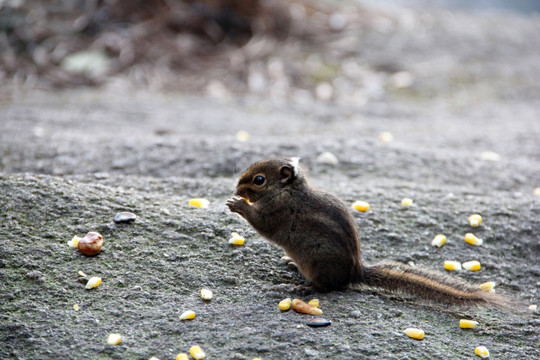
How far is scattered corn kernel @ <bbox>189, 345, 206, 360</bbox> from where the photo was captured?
242 centimetres

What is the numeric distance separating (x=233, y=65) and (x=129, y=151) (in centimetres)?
434

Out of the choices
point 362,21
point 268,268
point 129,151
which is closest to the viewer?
point 268,268

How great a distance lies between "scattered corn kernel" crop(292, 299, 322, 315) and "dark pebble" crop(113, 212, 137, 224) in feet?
3.72

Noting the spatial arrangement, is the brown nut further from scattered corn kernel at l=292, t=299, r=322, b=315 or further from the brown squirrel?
scattered corn kernel at l=292, t=299, r=322, b=315

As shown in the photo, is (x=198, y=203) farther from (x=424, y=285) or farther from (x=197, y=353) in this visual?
(x=424, y=285)

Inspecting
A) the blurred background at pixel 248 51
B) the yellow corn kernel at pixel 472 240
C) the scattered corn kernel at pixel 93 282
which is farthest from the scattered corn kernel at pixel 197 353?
the blurred background at pixel 248 51

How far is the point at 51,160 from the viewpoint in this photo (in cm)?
474

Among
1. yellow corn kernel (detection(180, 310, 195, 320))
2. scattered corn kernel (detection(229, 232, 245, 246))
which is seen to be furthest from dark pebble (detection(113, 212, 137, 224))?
yellow corn kernel (detection(180, 310, 195, 320))

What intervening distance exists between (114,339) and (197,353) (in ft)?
1.23

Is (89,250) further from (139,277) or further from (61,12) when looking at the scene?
(61,12)

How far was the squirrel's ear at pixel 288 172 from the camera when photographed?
10.2 ft

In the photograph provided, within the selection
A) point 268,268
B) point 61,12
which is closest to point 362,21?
point 61,12

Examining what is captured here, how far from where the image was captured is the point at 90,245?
302 cm

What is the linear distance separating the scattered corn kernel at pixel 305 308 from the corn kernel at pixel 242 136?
2.71 m
